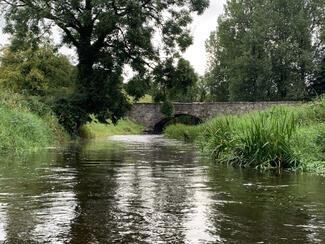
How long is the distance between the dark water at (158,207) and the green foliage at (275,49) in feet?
187

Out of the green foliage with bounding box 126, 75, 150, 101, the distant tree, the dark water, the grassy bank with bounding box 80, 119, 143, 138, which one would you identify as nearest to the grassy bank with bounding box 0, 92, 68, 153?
the dark water

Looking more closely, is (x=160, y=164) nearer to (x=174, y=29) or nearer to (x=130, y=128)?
(x=174, y=29)

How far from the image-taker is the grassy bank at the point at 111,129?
124 feet

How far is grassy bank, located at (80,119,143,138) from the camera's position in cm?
3789

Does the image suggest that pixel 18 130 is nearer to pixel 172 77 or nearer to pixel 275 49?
pixel 172 77

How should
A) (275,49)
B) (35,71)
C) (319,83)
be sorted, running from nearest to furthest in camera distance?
(35,71)
(319,83)
(275,49)

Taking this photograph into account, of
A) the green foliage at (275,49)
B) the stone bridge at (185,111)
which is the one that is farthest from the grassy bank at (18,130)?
the green foliage at (275,49)

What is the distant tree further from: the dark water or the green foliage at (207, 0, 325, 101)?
the dark water

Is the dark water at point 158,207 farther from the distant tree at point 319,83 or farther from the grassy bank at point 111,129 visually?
the distant tree at point 319,83

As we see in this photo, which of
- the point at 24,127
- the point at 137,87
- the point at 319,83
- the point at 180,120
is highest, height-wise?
the point at 319,83

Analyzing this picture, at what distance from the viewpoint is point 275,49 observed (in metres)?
66.1

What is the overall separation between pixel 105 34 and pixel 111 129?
868 inches

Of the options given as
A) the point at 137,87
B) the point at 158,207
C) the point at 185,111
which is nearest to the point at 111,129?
the point at 185,111

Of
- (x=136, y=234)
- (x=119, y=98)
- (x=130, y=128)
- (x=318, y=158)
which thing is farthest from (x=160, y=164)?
(x=130, y=128)
